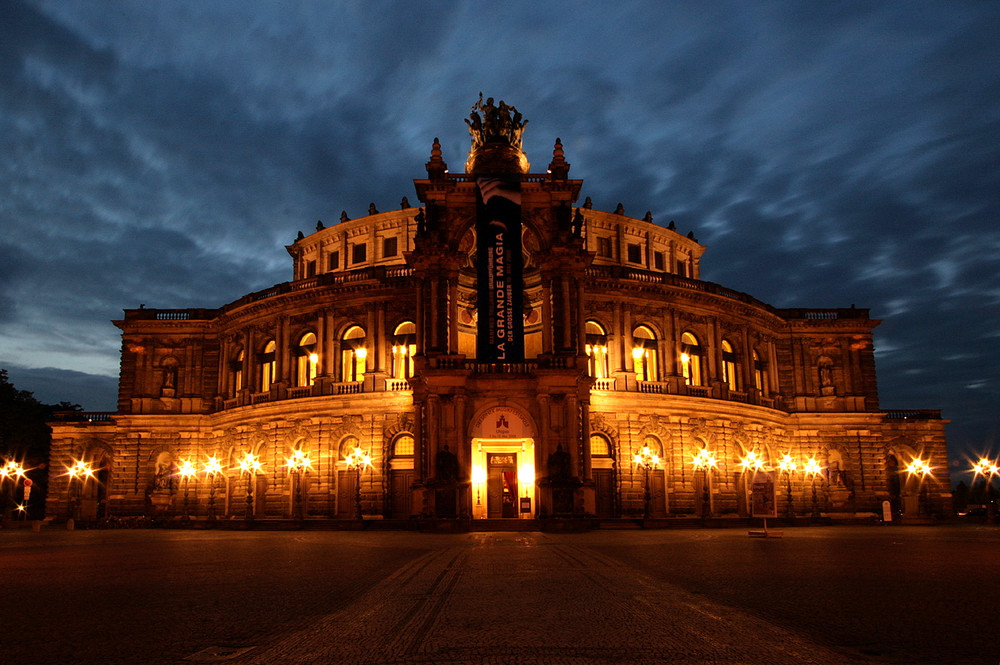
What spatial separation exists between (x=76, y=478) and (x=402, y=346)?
27.0 meters

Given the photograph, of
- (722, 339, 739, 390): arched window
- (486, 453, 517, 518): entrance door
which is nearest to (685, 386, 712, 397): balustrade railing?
(722, 339, 739, 390): arched window

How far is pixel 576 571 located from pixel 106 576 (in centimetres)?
917

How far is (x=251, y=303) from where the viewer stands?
52344mm

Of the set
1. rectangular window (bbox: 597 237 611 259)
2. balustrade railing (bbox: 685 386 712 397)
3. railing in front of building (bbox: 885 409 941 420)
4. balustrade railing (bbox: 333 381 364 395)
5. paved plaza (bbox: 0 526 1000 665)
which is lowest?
paved plaza (bbox: 0 526 1000 665)

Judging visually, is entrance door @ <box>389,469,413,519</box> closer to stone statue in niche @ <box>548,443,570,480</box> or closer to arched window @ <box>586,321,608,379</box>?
stone statue in niche @ <box>548,443,570,480</box>

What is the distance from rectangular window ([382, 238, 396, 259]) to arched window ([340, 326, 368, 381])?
8.32 m

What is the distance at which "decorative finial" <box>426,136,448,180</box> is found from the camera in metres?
41.7

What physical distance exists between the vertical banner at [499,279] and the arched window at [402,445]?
394 inches

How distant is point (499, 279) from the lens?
3900cm

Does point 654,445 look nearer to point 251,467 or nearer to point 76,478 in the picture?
point 251,467

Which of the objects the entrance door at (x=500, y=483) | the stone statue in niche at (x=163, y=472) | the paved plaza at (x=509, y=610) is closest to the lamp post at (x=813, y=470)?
the entrance door at (x=500, y=483)

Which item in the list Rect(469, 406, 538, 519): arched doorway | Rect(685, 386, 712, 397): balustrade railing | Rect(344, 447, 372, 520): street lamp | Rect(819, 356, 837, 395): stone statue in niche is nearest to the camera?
Rect(469, 406, 538, 519): arched doorway

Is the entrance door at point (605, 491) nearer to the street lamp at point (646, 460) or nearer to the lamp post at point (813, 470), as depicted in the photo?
the street lamp at point (646, 460)

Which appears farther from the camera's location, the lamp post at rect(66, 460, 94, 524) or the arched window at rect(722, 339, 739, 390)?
the lamp post at rect(66, 460, 94, 524)
